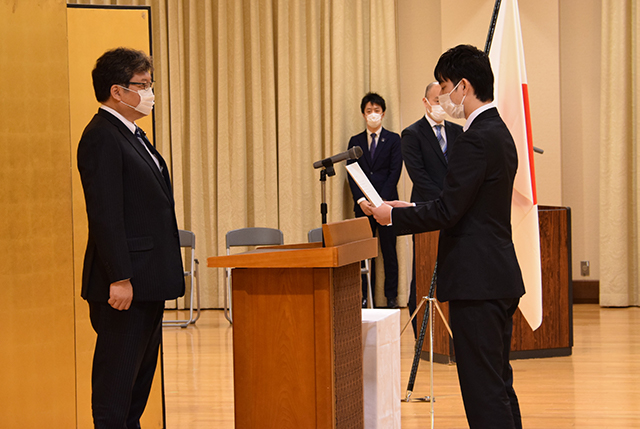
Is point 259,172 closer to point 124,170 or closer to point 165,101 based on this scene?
point 165,101

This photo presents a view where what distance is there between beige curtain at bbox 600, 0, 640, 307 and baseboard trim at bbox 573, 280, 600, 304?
24cm

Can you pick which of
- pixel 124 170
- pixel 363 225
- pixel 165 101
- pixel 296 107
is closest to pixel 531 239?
pixel 363 225

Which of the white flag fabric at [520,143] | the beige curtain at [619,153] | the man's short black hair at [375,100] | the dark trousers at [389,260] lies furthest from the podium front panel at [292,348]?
the beige curtain at [619,153]

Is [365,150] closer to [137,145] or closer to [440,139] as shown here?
[440,139]

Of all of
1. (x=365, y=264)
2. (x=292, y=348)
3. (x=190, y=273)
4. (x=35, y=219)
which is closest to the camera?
(x=292, y=348)

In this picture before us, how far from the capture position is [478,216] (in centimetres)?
221

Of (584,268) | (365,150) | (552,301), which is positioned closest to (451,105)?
(552,301)

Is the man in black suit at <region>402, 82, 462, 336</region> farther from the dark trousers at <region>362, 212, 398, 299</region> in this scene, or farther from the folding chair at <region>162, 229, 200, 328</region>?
the folding chair at <region>162, 229, 200, 328</region>

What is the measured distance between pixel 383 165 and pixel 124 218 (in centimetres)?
456

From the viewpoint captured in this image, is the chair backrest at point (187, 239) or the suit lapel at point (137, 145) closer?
the suit lapel at point (137, 145)

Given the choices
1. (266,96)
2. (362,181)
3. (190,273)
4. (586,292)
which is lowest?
(586,292)

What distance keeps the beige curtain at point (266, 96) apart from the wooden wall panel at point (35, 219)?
409 centimetres

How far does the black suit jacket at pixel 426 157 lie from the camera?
4.56 m

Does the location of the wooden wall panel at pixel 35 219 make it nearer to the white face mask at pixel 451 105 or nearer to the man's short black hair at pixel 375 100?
the white face mask at pixel 451 105
